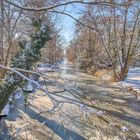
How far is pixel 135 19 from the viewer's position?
2120cm

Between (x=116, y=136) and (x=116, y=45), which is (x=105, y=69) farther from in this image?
Result: (x=116, y=136)

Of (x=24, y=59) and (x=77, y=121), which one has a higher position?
(x=24, y=59)

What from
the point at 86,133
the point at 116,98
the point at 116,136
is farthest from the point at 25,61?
the point at 116,98

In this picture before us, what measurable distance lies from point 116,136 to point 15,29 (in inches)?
274

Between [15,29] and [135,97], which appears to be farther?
[135,97]

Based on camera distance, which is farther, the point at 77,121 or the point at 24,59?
the point at 77,121

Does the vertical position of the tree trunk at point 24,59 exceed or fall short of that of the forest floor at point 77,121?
it exceeds it

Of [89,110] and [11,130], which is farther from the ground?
[89,110]

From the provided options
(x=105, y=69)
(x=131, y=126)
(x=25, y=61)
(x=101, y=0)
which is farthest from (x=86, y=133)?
(x=105, y=69)

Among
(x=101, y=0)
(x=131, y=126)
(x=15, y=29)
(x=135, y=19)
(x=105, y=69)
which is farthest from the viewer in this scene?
(x=105, y=69)

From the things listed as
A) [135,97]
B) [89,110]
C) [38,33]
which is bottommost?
[135,97]

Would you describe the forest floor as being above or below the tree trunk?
below

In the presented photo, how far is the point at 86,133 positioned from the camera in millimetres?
8773

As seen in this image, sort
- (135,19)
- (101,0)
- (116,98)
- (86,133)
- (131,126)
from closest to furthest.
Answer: (101,0)
(86,133)
(131,126)
(116,98)
(135,19)
